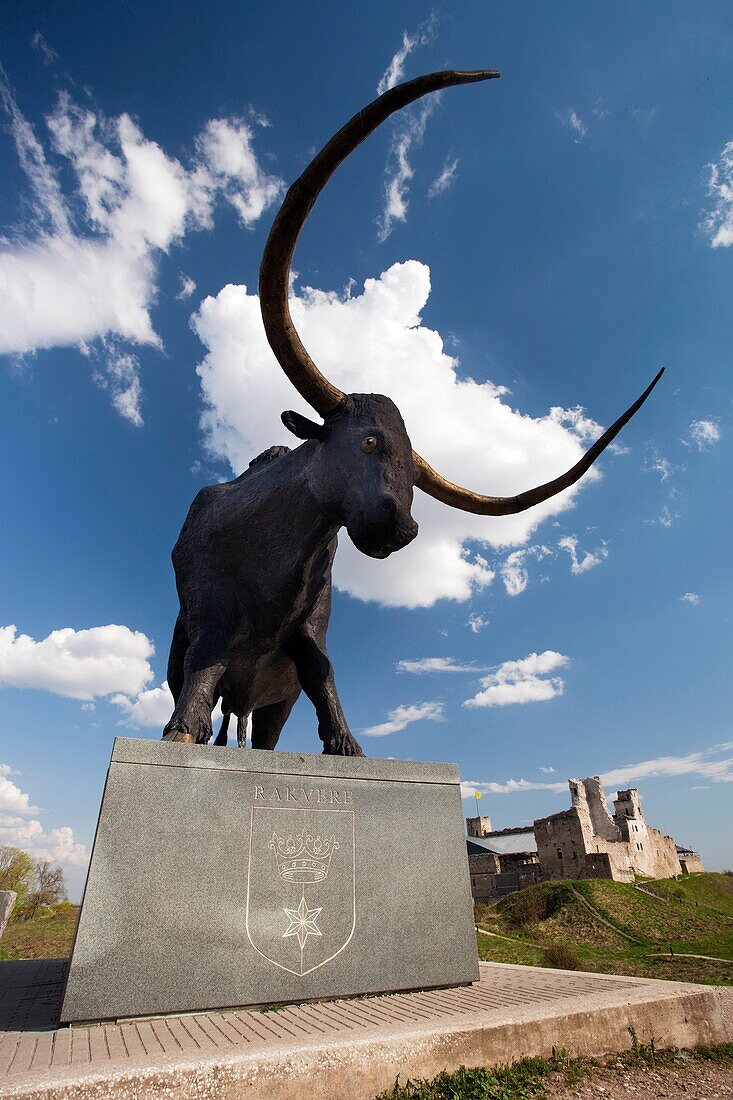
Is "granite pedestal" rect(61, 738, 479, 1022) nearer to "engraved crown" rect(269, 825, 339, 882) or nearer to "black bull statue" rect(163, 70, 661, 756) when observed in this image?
"engraved crown" rect(269, 825, 339, 882)

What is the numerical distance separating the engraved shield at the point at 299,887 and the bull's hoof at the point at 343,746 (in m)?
0.58

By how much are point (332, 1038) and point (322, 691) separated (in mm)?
2191

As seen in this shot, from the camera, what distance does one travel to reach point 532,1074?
2312 millimetres

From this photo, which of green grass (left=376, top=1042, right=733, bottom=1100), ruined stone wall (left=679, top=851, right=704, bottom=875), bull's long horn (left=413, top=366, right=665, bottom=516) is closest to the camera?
green grass (left=376, top=1042, right=733, bottom=1100)

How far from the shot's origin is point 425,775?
3820 mm

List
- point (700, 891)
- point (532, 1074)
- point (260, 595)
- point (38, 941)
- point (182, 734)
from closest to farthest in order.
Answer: point (532, 1074)
point (182, 734)
point (260, 595)
point (38, 941)
point (700, 891)

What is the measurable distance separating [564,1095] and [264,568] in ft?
9.76

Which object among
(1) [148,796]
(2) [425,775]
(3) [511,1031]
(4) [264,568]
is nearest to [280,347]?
(4) [264,568]

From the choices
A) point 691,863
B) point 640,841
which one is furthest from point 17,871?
point 691,863

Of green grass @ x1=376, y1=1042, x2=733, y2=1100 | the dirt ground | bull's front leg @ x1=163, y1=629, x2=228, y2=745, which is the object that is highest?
bull's front leg @ x1=163, y1=629, x2=228, y2=745

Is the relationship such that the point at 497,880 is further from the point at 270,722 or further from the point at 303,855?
the point at 303,855

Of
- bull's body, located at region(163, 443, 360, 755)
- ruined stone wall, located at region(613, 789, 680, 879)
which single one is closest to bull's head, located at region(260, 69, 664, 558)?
bull's body, located at region(163, 443, 360, 755)

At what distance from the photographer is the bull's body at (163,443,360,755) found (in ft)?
12.9

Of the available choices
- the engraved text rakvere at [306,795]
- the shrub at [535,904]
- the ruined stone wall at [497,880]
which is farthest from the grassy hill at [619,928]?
the engraved text rakvere at [306,795]
